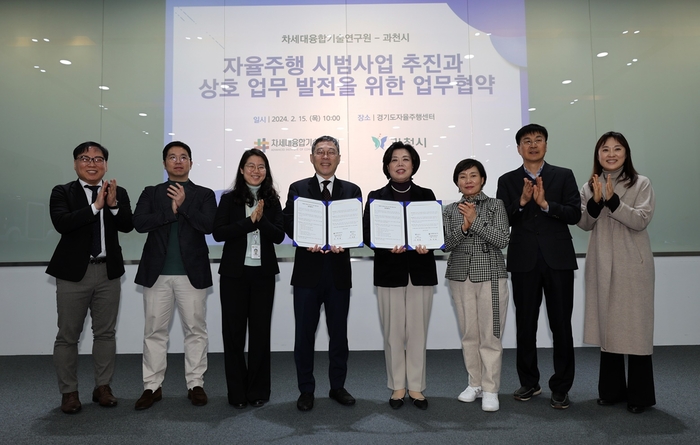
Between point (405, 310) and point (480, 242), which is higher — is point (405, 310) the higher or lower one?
the lower one

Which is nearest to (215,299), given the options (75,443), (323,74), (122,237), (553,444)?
(122,237)

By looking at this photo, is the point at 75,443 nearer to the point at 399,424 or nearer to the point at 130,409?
the point at 130,409

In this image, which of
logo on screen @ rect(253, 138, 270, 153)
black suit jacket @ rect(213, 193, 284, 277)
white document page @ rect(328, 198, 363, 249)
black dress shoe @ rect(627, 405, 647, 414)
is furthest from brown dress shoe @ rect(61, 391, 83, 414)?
black dress shoe @ rect(627, 405, 647, 414)

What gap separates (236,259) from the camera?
9.27ft

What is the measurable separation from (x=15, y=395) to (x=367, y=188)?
11.1 ft

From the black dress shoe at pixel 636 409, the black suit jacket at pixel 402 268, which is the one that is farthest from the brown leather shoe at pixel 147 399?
the black dress shoe at pixel 636 409

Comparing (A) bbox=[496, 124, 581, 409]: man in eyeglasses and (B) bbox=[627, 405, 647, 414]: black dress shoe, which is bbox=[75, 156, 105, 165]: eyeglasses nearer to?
(A) bbox=[496, 124, 581, 409]: man in eyeglasses

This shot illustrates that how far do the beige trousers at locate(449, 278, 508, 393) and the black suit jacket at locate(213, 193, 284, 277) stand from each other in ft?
3.97

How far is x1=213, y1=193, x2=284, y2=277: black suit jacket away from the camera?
2.76 metres

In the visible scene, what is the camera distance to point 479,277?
9.13ft

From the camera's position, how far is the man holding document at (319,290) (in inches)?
111

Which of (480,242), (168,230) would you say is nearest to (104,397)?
(168,230)

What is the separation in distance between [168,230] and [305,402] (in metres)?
1.43

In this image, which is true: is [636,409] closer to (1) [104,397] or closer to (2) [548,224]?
(2) [548,224]
